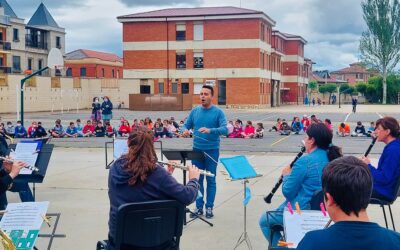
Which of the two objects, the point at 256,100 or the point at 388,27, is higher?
the point at 388,27

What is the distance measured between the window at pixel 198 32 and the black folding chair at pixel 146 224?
58614 millimetres

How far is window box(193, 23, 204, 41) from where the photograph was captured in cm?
6231

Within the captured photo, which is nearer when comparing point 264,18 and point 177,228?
point 177,228

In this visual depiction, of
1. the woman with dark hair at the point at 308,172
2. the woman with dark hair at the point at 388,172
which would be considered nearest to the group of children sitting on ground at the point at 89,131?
the woman with dark hair at the point at 388,172

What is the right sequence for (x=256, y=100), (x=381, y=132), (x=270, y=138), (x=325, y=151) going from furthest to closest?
(x=256, y=100), (x=270, y=138), (x=381, y=132), (x=325, y=151)

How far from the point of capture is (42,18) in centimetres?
8412

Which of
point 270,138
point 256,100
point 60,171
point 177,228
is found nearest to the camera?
point 177,228

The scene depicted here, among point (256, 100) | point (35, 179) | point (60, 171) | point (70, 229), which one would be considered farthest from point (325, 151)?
point (256, 100)

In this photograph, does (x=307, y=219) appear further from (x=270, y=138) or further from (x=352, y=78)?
(x=352, y=78)

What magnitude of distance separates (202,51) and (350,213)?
6020cm

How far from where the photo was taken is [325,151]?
5734 millimetres

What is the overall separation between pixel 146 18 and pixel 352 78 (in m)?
130

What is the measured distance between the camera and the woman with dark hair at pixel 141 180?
469 cm

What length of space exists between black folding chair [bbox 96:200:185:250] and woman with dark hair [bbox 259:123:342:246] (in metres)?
1.30
